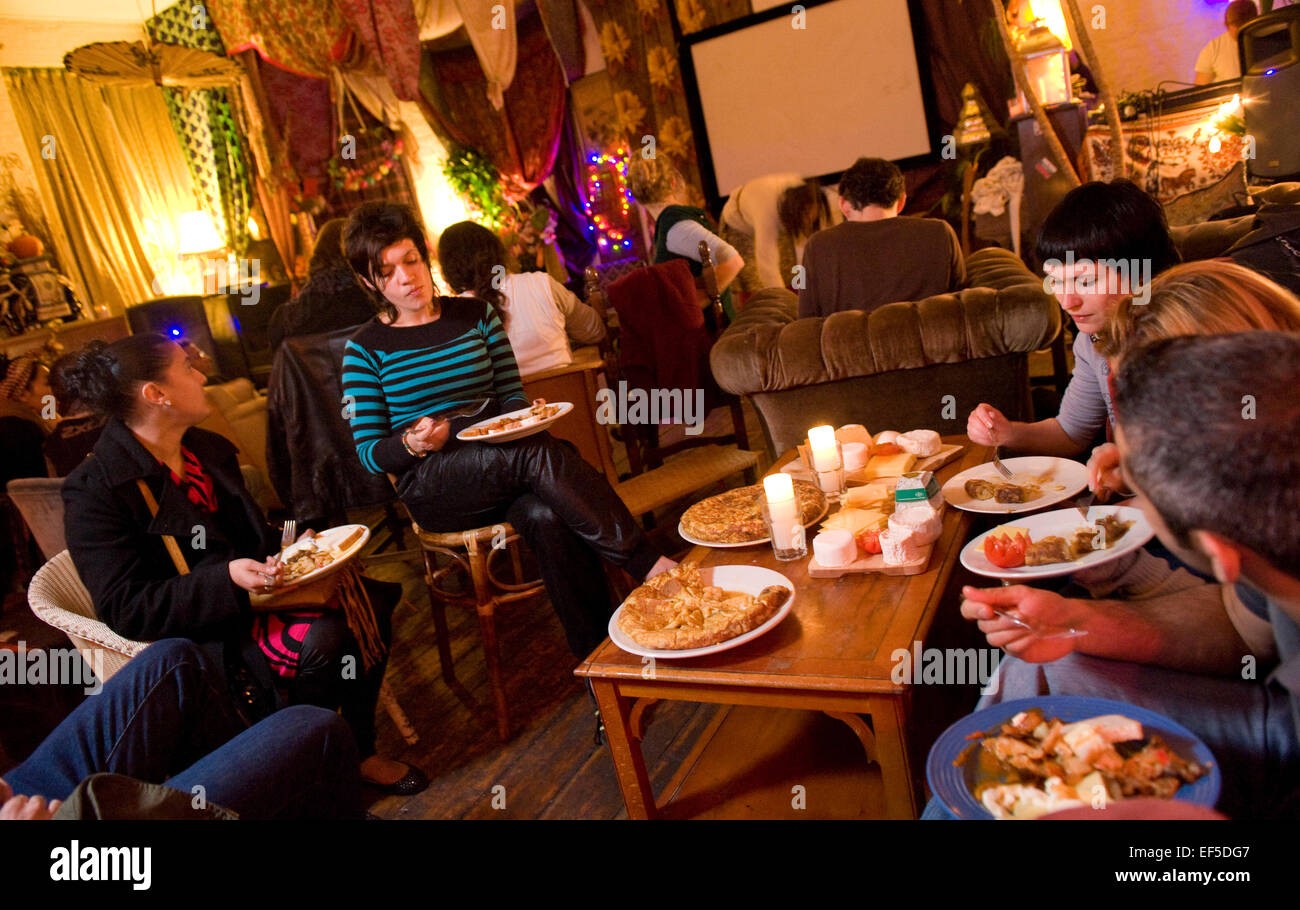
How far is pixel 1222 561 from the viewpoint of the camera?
2.66 feet

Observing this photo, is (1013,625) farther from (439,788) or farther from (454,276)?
(454,276)

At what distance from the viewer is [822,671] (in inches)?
56.4

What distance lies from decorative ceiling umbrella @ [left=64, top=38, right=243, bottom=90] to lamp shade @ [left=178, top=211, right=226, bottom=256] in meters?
1.34

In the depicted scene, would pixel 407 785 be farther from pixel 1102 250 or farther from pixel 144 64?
pixel 144 64

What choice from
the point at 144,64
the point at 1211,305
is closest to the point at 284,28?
the point at 144,64

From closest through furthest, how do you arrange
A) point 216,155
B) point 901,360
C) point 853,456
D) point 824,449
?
point 824,449 < point 853,456 < point 901,360 < point 216,155

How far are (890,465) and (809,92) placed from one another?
5021mm

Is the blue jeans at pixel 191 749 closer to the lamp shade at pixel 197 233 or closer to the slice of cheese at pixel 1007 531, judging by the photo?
the slice of cheese at pixel 1007 531

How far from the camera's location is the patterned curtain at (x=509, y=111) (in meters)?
7.61

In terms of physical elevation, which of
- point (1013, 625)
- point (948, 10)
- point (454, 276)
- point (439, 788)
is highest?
point (948, 10)
